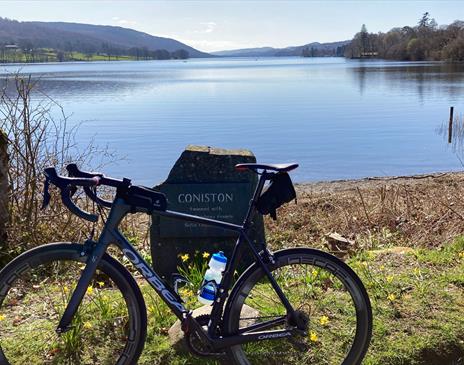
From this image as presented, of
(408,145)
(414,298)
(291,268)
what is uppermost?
(291,268)

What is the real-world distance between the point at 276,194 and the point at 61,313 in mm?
1634

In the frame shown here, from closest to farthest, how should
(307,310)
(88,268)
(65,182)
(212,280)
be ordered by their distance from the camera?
(65,182)
(88,268)
(212,280)
(307,310)

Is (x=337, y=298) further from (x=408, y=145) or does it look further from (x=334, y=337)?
(x=408, y=145)

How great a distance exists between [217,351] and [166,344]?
56 cm

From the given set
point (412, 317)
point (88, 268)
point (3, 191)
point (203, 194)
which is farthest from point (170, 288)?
point (3, 191)

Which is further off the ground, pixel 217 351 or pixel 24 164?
pixel 24 164

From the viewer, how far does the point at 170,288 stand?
3381 millimetres

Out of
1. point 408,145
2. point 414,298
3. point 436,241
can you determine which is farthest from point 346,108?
point 414,298

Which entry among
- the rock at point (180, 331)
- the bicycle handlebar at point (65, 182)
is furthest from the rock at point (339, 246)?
the bicycle handlebar at point (65, 182)

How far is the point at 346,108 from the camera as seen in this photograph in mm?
39625

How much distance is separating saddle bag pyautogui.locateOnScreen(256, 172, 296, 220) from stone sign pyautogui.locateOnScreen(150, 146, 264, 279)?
1.99 metres

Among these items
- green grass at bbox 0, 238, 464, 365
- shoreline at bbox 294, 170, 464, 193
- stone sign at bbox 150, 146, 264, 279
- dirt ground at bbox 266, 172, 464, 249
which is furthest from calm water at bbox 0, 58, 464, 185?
green grass at bbox 0, 238, 464, 365

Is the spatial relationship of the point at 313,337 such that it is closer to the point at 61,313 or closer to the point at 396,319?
the point at 396,319

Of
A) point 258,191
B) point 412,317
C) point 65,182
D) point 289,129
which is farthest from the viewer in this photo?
point 289,129
